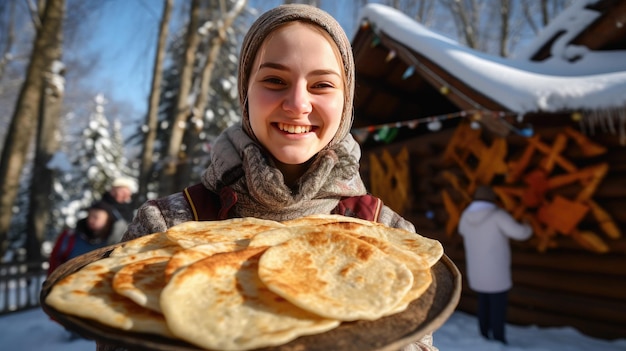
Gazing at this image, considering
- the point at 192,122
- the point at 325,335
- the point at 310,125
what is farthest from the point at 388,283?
the point at 192,122

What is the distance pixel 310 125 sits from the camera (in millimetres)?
1404

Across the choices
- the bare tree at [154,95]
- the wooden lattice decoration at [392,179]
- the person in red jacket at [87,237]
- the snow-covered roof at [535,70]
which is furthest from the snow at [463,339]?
the bare tree at [154,95]

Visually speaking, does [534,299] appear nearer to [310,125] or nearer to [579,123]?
[579,123]

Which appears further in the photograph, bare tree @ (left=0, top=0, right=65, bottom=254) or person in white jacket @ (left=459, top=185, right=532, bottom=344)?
bare tree @ (left=0, top=0, right=65, bottom=254)

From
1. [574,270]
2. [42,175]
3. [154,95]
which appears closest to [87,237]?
[42,175]

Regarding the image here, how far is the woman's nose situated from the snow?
179 inches

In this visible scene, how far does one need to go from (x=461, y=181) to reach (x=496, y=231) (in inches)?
57.3

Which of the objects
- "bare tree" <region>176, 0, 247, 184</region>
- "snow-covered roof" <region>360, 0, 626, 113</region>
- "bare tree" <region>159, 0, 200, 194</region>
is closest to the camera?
"snow-covered roof" <region>360, 0, 626, 113</region>

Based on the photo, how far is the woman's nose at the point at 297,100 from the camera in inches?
51.9

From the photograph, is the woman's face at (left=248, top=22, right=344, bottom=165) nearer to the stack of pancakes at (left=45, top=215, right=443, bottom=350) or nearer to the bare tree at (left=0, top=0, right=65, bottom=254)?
the stack of pancakes at (left=45, top=215, right=443, bottom=350)

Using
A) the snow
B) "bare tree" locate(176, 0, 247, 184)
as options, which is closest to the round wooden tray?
the snow

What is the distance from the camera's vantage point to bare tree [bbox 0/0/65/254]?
26.8 feet

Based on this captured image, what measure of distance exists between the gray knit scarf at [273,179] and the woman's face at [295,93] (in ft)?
0.22

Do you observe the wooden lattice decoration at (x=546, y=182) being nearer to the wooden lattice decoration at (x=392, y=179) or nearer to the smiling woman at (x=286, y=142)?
the wooden lattice decoration at (x=392, y=179)
